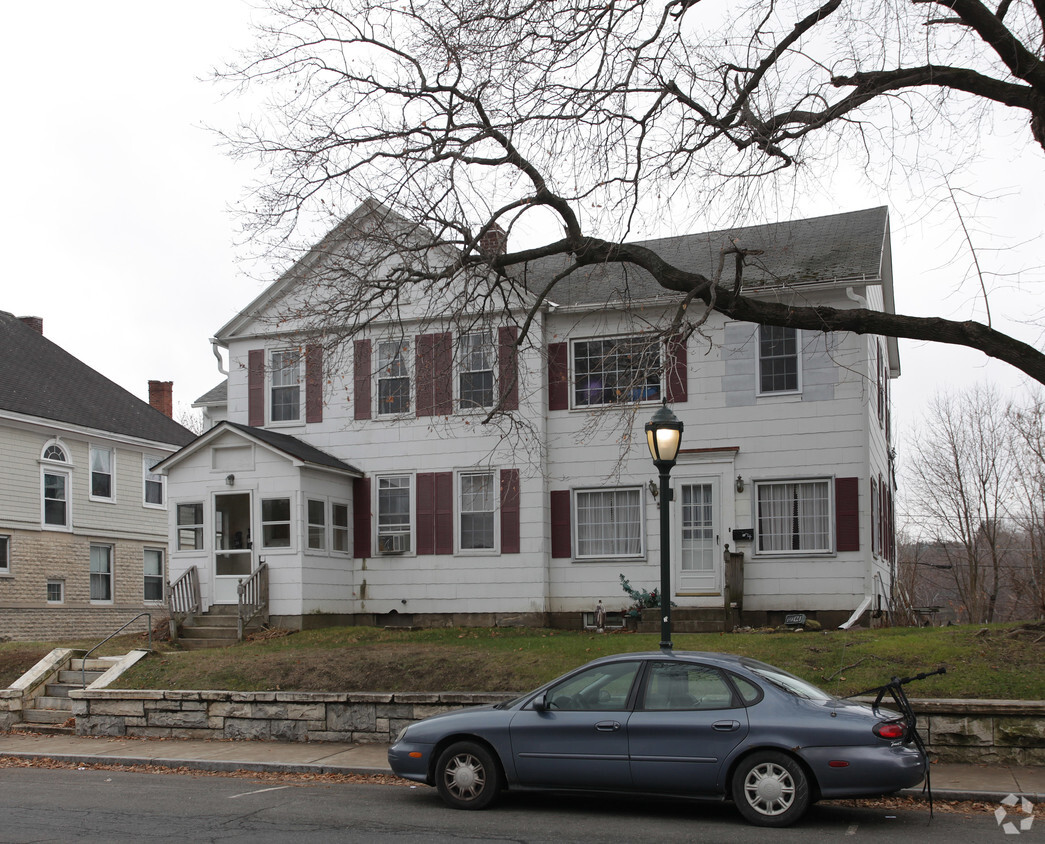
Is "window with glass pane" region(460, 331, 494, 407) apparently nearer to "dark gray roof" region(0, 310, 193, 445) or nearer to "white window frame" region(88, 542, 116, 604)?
"dark gray roof" region(0, 310, 193, 445)

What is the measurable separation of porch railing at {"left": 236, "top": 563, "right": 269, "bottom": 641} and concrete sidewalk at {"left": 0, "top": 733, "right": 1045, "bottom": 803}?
5.54 m

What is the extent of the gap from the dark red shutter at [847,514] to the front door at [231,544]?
11.4m

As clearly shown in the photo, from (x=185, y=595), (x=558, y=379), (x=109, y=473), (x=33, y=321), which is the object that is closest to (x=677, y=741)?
(x=558, y=379)

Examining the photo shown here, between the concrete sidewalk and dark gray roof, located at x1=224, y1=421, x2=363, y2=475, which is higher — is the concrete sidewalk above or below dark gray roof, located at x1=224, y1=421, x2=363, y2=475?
below

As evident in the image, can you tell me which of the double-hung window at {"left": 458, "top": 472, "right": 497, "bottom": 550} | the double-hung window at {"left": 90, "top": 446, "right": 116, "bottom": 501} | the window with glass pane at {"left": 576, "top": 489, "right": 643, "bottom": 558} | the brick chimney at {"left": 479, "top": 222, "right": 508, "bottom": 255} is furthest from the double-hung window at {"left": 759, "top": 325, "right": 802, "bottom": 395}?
the double-hung window at {"left": 90, "top": 446, "right": 116, "bottom": 501}

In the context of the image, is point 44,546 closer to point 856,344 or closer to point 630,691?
point 856,344

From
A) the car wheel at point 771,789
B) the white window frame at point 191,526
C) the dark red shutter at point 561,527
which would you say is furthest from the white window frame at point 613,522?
the car wheel at point 771,789

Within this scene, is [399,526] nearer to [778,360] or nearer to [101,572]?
[778,360]

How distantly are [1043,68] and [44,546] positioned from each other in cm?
2633

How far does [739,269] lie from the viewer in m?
12.4

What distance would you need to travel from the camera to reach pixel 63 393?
3125 centimetres

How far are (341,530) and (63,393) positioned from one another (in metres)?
13.0

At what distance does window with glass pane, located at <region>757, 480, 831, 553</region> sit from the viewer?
19.9m

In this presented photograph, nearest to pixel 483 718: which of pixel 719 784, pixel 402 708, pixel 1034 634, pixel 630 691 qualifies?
pixel 630 691
